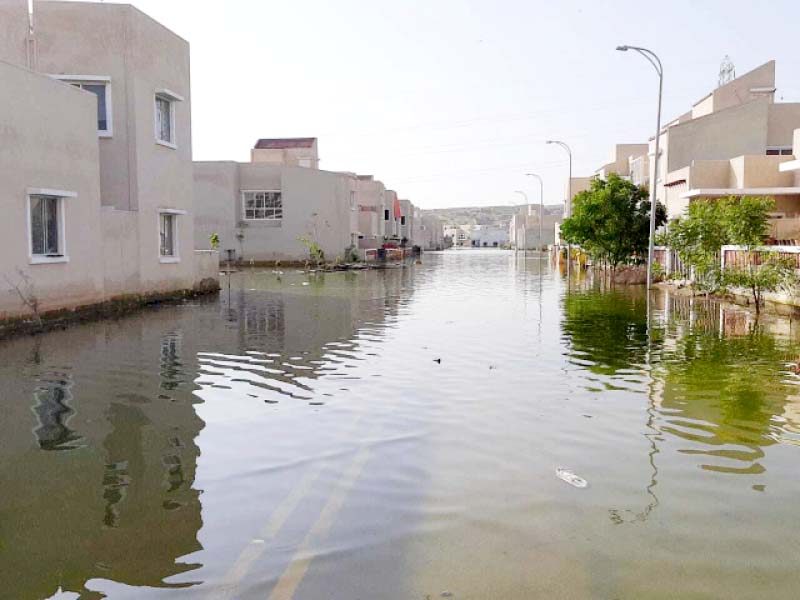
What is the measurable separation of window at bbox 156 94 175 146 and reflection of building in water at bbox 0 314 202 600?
14.7 metres

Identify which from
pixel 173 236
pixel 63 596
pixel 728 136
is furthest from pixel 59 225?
pixel 728 136

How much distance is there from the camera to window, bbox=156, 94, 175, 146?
26.3 meters

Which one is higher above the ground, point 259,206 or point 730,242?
point 259,206

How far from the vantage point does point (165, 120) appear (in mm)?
26859

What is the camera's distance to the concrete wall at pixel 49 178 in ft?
56.7

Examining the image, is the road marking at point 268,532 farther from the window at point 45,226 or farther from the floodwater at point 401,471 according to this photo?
the window at point 45,226

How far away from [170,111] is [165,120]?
431mm

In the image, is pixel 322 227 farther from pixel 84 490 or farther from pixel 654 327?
pixel 84 490

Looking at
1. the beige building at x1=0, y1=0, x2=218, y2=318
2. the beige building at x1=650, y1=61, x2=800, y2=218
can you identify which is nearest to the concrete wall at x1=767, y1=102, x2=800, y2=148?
the beige building at x1=650, y1=61, x2=800, y2=218

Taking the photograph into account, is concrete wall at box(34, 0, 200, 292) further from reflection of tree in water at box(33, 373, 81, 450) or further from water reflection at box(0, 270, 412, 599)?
reflection of tree in water at box(33, 373, 81, 450)

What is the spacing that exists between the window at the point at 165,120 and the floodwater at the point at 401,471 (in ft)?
42.1

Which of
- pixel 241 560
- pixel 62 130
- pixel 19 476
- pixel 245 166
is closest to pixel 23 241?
pixel 62 130

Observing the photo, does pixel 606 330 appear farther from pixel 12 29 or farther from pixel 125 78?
pixel 12 29

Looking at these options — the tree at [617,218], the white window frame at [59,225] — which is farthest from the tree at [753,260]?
the white window frame at [59,225]
